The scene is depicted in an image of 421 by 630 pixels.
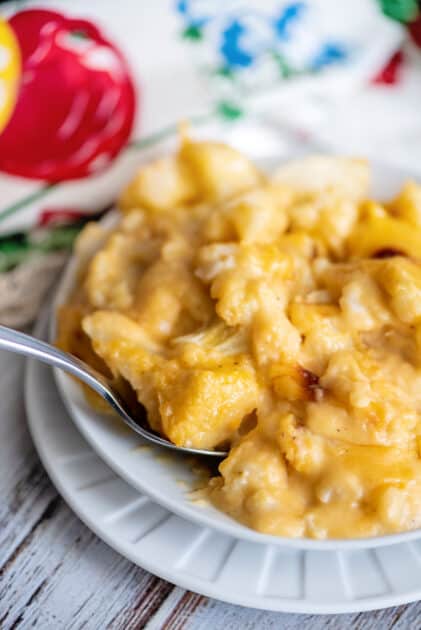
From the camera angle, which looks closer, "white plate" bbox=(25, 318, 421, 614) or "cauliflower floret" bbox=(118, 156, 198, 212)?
"white plate" bbox=(25, 318, 421, 614)

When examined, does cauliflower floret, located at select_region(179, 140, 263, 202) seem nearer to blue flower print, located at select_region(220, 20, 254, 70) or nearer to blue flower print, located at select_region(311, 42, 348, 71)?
blue flower print, located at select_region(220, 20, 254, 70)

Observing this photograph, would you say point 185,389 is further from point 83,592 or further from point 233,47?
point 233,47

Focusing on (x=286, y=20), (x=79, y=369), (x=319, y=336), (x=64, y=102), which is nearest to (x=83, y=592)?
(x=79, y=369)

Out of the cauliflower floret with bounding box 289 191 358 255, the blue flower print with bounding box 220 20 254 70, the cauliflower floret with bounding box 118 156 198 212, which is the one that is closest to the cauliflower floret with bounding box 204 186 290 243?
the cauliflower floret with bounding box 289 191 358 255

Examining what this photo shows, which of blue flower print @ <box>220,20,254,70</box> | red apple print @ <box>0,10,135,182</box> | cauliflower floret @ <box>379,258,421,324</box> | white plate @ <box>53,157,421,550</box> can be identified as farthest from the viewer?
blue flower print @ <box>220,20,254,70</box>

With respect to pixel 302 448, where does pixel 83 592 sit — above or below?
below

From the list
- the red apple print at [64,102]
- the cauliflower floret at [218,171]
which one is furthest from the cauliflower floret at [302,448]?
the red apple print at [64,102]
